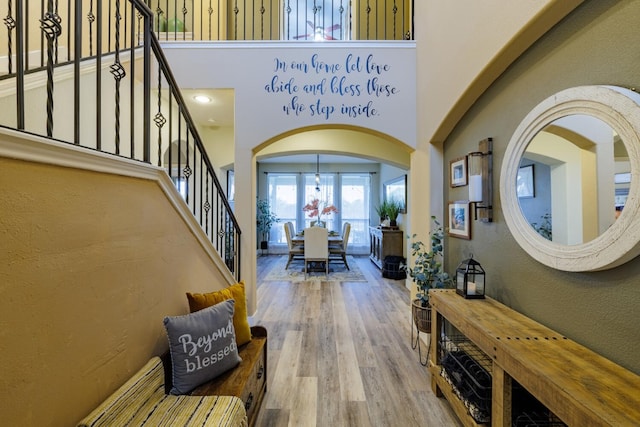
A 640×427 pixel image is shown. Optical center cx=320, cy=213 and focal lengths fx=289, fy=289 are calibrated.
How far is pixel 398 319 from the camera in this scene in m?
3.68

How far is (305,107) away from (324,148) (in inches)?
54.9

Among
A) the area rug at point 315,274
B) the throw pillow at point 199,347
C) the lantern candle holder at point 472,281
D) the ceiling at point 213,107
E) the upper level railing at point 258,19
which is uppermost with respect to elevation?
the upper level railing at point 258,19

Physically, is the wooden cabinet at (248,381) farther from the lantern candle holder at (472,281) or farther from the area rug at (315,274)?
the area rug at (315,274)

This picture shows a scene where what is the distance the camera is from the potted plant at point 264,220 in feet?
26.8

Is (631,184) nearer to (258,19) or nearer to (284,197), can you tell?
(258,19)

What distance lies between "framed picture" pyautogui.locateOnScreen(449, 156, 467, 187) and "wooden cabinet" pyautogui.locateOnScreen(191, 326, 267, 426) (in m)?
2.07

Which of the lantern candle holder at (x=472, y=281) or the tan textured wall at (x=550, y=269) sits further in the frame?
the lantern candle holder at (x=472, y=281)

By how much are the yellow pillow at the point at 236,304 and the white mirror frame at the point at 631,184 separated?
6.11 feet

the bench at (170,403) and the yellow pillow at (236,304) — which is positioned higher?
the yellow pillow at (236,304)

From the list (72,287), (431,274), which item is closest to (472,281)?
(431,274)

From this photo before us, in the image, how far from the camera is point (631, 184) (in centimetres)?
116

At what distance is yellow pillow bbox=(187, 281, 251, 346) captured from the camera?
1.84 meters

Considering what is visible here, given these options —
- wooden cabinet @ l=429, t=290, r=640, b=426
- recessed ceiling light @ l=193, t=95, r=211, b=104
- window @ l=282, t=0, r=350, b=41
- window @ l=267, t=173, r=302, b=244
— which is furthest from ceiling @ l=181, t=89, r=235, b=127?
window @ l=267, t=173, r=302, b=244

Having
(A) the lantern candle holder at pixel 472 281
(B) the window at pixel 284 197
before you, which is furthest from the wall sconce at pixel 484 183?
(B) the window at pixel 284 197
